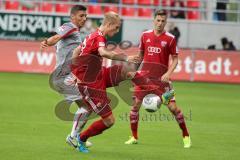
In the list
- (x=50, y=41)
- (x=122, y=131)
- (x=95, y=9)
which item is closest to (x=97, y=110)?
(x=50, y=41)

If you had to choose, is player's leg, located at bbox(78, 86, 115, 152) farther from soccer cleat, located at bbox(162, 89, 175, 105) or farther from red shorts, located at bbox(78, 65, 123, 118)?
soccer cleat, located at bbox(162, 89, 175, 105)

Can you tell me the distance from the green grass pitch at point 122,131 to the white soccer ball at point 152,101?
24.8 inches

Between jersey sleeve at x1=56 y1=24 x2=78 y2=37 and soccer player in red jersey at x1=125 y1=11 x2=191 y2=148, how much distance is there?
5.24ft

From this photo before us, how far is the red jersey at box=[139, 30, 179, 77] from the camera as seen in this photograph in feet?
41.9

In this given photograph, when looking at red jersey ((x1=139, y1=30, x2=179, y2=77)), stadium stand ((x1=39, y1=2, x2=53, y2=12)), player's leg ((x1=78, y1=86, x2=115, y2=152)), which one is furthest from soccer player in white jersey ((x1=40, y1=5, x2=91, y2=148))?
stadium stand ((x1=39, y1=2, x2=53, y2=12))

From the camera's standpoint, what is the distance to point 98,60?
454 inches

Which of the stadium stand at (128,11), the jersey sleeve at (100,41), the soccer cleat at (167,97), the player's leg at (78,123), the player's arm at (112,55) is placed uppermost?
the jersey sleeve at (100,41)

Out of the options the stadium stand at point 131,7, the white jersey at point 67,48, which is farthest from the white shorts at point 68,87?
the stadium stand at point 131,7

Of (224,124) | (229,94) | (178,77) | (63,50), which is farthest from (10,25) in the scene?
(63,50)

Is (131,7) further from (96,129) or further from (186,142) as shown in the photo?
(96,129)

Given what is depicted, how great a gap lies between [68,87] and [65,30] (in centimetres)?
95

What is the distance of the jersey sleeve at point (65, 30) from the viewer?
11704 millimetres

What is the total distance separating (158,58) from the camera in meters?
12.8

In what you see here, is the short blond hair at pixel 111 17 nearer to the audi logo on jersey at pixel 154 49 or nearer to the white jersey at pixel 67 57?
the white jersey at pixel 67 57
